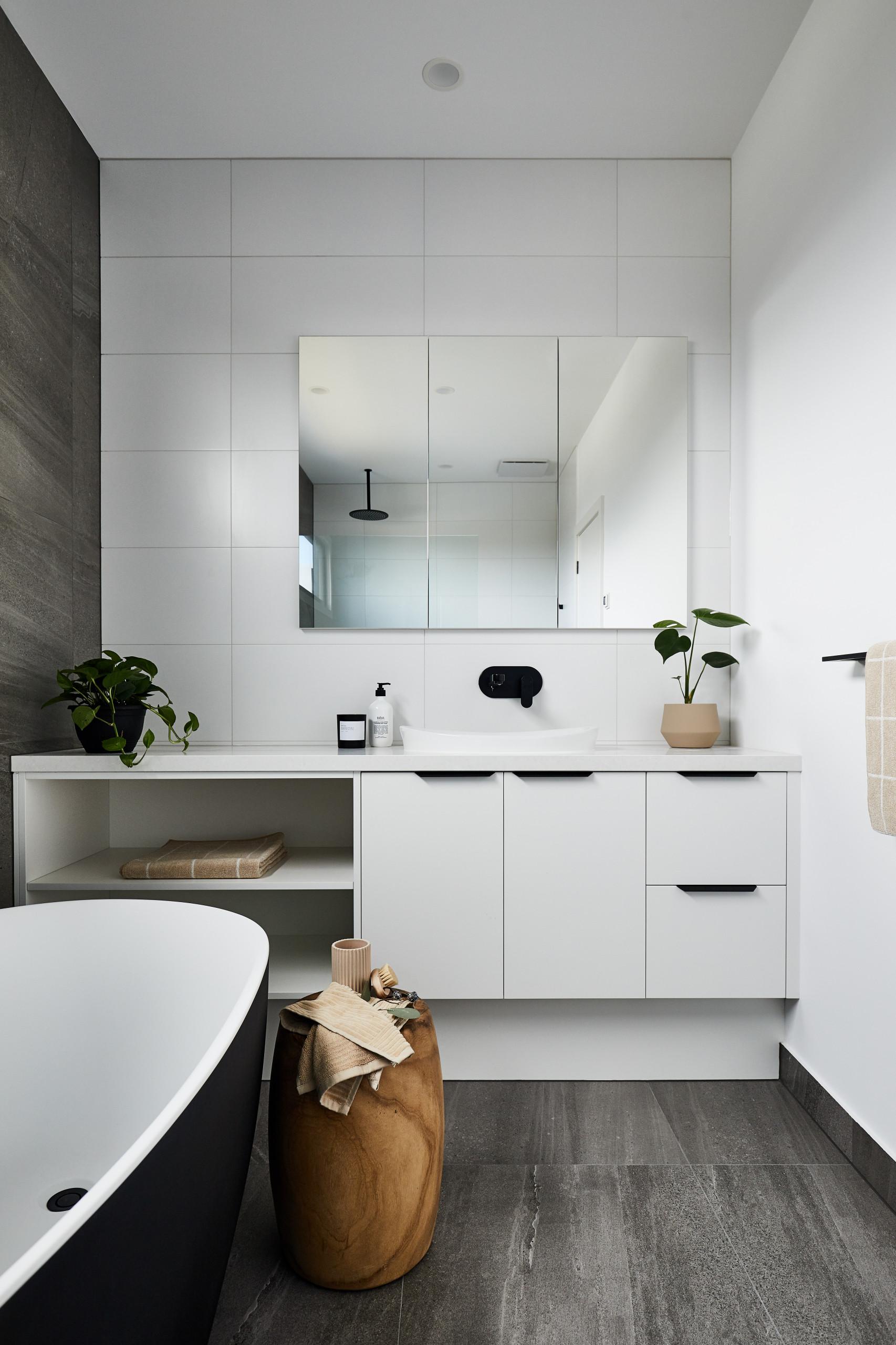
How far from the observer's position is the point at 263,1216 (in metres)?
1.46

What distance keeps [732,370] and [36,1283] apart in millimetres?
2570

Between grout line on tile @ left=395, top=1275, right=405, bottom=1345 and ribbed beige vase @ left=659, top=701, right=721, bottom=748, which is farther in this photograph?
ribbed beige vase @ left=659, top=701, right=721, bottom=748

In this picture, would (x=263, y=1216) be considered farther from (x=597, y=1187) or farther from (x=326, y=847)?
(x=326, y=847)

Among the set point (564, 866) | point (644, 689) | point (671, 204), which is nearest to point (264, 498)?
point (644, 689)

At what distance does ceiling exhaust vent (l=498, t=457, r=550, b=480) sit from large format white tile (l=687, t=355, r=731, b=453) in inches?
18.2

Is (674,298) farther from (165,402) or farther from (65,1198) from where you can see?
(65,1198)

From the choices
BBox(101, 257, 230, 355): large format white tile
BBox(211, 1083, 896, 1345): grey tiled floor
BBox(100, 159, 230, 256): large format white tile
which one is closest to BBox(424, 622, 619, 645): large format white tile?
BBox(101, 257, 230, 355): large format white tile

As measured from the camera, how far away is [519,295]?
239 centimetres

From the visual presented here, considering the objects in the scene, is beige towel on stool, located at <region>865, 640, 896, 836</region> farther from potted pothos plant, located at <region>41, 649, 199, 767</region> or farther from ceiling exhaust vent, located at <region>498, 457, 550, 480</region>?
potted pothos plant, located at <region>41, 649, 199, 767</region>

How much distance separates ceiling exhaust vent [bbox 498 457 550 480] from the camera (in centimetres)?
238

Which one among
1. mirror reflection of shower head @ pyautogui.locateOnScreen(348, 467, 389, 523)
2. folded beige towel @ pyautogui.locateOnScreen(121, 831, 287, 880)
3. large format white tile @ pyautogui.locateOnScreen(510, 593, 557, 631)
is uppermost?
mirror reflection of shower head @ pyautogui.locateOnScreen(348, 467, 389, 523)

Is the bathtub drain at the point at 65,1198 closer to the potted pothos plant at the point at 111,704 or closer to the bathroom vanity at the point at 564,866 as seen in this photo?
the bathroom vanity at the point at 564,866

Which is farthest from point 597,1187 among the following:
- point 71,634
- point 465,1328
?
point 71,634

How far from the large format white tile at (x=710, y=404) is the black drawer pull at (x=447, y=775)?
4.16 ft
